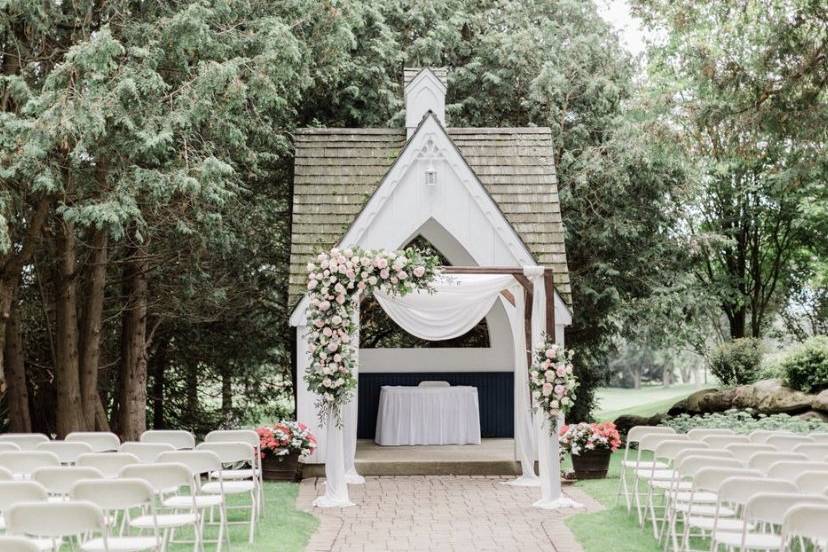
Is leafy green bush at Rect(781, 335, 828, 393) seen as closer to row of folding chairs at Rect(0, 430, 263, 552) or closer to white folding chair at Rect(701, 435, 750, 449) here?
white folding chair at Rect(701, 435, 750, 449)

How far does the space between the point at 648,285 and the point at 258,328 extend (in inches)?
318

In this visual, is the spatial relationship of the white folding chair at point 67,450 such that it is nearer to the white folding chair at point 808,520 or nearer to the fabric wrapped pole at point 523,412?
the fabric wrapped pole at point 523,412

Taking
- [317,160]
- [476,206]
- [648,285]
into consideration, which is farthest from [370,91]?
[648,285]

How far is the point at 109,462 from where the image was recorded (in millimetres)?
8570

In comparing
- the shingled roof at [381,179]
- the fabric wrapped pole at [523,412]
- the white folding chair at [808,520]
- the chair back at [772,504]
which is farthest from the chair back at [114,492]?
the shingled roof at [381,179]

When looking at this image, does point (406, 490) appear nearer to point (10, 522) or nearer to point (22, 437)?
point (22, 437)

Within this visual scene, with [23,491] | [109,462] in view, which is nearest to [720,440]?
[109,462]

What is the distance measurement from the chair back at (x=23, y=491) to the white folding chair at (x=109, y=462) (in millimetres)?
1622

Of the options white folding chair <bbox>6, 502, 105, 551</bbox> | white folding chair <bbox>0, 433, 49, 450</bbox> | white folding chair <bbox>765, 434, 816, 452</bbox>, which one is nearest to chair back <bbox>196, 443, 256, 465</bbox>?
white folding chair <bbox>0, 433, 49, 450</bbox>

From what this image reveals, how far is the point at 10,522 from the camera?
610 centimetres

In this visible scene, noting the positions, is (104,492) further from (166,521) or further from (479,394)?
(479,394)

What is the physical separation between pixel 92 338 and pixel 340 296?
17.9 ft

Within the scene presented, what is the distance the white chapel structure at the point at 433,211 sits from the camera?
52.1 ft

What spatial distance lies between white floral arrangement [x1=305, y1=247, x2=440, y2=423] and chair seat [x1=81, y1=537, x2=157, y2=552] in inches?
199
